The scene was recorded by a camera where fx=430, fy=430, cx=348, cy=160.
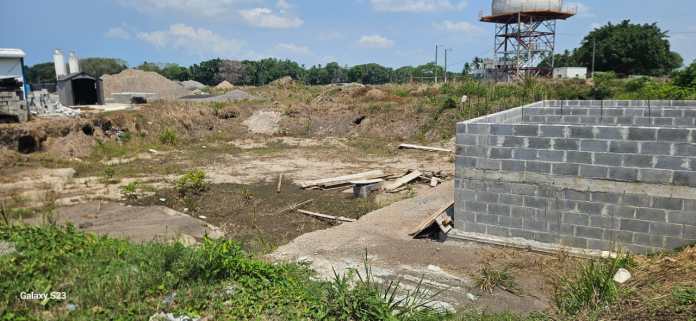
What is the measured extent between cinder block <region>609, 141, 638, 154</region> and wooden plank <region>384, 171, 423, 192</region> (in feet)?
19.1

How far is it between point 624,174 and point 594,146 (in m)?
0.53

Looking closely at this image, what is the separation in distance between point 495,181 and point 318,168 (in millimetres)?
8485

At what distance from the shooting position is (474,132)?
6.98 meters

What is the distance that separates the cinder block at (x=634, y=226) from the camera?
19.3 ft

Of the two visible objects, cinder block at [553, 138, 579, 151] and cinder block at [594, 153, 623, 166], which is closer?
cinder block at [594, 153, 623, 166]

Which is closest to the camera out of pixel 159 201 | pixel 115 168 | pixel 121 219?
pixel 121 219

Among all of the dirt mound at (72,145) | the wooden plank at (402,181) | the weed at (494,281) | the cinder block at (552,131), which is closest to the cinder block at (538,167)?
the cinder block at (552,131)

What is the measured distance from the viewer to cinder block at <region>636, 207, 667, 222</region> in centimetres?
577

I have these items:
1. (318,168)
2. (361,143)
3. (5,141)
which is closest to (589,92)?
(361,143)

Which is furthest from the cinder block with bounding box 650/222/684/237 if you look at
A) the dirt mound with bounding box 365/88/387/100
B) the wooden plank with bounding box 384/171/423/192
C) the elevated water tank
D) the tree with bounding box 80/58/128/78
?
the tree with bounding box 80/58/128/78

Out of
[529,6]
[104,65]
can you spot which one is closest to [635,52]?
[529,6]

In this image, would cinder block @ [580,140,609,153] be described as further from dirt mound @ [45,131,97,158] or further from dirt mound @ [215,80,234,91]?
dirt mound @ [215,80,234,91]

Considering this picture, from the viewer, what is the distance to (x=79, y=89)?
87.0 feet

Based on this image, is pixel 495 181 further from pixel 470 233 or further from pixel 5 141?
pixel 5 141
